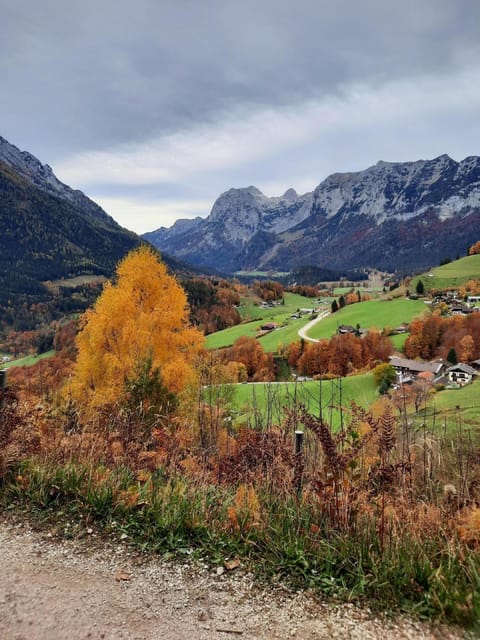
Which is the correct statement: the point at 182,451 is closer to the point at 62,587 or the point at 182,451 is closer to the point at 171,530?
the point at 171,530

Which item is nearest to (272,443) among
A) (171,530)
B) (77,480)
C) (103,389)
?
(171,530)

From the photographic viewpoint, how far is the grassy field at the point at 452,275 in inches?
5672

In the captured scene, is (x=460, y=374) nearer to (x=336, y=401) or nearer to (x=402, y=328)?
(x=402, y=328)

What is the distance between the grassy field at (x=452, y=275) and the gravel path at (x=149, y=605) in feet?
497

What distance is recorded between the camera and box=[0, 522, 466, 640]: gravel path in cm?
342

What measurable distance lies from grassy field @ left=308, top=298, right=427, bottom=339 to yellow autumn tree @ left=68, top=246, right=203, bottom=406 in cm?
7898

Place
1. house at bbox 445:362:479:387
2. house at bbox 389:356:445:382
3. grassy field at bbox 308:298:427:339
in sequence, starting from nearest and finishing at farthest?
1. house at bbox 445:362:479:387
2. house at bbox 389:356:445:382
3. grassy field at bbox 308:298:427:339

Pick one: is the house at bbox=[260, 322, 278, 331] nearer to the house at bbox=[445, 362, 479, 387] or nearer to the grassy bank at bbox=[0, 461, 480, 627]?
the house at bbox=[445, 362, 479, 387]

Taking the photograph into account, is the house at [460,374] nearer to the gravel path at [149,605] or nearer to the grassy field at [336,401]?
the grassy field at [336,401]

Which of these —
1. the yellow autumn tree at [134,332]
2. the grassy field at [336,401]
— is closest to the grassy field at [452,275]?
the grassy field at [336,401]

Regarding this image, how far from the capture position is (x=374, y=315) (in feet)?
366

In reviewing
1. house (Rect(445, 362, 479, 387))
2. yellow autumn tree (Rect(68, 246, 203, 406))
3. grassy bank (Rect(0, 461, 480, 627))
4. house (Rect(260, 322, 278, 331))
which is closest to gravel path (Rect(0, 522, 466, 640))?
grassy bank (Rect(0, 461, 480, 627))

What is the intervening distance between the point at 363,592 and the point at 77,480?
162 inches

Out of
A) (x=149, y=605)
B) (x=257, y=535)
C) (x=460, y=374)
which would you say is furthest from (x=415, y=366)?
(x=149, y=605)
